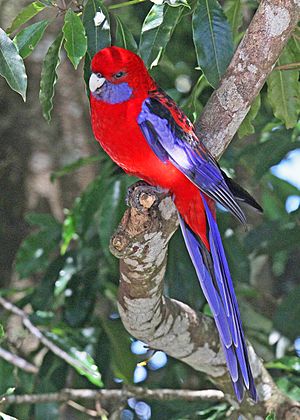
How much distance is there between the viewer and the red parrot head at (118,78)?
7.96ft

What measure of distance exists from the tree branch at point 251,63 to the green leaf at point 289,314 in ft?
3.58

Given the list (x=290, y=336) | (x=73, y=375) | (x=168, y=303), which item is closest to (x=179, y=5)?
(x=168, y=303)

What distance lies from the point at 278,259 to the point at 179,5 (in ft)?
5.79

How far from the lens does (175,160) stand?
7.80 ft

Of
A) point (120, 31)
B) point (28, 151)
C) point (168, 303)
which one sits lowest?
point (28, 151)

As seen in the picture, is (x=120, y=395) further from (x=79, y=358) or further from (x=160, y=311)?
(x=160, y=311)

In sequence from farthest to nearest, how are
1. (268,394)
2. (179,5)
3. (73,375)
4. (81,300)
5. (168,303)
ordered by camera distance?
(73,375), (81,300), (268,394), (168,303), (179,5)

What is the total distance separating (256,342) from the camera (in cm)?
370

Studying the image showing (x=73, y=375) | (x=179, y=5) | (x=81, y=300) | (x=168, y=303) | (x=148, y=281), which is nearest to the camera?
(x=179, y=5)

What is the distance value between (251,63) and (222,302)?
0.63 meters

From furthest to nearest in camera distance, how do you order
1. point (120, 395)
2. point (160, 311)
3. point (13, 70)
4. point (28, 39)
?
1. point (120, 395)
2. point (160, 311)
3. point (28, 39)
4. point (13, 70)

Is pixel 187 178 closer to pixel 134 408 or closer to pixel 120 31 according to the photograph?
pixel 120 31

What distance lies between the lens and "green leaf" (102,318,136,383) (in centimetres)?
330

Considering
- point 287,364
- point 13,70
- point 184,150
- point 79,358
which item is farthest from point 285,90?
point 79,358
